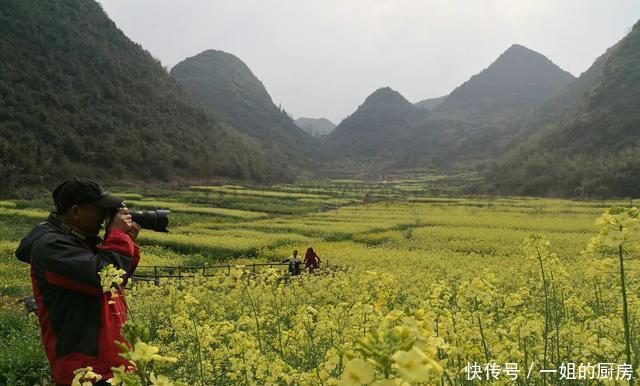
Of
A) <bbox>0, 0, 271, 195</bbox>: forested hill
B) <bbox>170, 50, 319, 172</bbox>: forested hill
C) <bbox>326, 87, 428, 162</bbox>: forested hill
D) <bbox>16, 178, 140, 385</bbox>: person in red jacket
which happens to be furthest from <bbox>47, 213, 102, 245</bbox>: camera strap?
<bbox>326, 87, 428, 162</bbox>: forested hill

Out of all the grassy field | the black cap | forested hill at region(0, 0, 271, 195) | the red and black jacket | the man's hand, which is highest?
forested hill at region(0, 0, 271, 195)

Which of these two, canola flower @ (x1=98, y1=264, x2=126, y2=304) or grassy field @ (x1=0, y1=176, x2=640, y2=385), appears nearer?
canola flower @ (x1=98, y1=264, x2=126, y2=304)

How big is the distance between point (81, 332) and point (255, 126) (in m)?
141

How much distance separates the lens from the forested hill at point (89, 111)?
155ft

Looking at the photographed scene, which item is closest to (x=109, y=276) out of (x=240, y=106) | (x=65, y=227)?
(x=65, y=227)

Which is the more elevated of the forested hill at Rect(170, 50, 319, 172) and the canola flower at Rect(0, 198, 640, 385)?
the forested hill at Rect(170, 50, 319, 172)

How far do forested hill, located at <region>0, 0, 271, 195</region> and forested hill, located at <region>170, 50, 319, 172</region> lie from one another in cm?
4134

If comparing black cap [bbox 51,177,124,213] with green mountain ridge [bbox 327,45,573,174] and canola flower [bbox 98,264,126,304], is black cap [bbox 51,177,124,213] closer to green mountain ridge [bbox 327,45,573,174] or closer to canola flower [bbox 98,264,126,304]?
canola flower [bbox 98,264,126,304]

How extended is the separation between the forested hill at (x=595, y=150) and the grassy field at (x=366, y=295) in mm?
15725

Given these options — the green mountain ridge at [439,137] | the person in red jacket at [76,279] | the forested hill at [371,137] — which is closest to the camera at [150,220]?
the person in red jacket at [76,279]

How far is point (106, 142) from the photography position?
54.7 metres

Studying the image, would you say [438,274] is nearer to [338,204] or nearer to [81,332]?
[81,332]

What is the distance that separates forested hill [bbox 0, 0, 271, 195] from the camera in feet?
155

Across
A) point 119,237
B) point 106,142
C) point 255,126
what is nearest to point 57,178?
point 106,142
